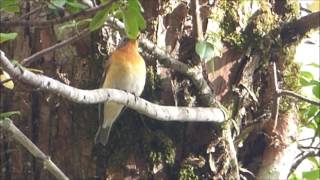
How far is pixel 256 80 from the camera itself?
10.6 ft

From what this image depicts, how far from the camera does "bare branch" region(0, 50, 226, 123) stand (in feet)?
5.72

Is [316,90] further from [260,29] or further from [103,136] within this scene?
[103,136]

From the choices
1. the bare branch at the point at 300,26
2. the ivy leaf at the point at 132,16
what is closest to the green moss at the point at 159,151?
the bare branch at the point at 300,26

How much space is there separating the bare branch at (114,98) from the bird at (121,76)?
27 cm

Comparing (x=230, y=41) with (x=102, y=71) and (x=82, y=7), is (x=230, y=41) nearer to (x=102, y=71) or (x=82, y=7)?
(x=102, y=71)

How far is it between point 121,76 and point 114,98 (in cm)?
140

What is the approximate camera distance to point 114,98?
225cm

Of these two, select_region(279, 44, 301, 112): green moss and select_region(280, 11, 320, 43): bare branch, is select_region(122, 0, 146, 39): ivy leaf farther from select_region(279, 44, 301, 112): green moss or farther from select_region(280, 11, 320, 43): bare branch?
select_region(279, 44, 301, 112): green moss

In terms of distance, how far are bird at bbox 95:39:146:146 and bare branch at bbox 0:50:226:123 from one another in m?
0.27

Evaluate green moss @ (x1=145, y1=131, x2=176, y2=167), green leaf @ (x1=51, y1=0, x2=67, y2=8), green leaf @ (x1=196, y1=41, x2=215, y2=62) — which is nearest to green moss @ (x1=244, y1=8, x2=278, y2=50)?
green leaf @ (x1=196, y1=41, x2=215, y2=62)

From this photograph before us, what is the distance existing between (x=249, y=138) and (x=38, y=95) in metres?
0.97

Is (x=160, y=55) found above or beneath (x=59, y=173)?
above

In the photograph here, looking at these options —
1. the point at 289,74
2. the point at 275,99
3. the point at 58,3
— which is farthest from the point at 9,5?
the point at 289,74

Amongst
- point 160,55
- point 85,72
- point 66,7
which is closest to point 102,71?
point 85,72
